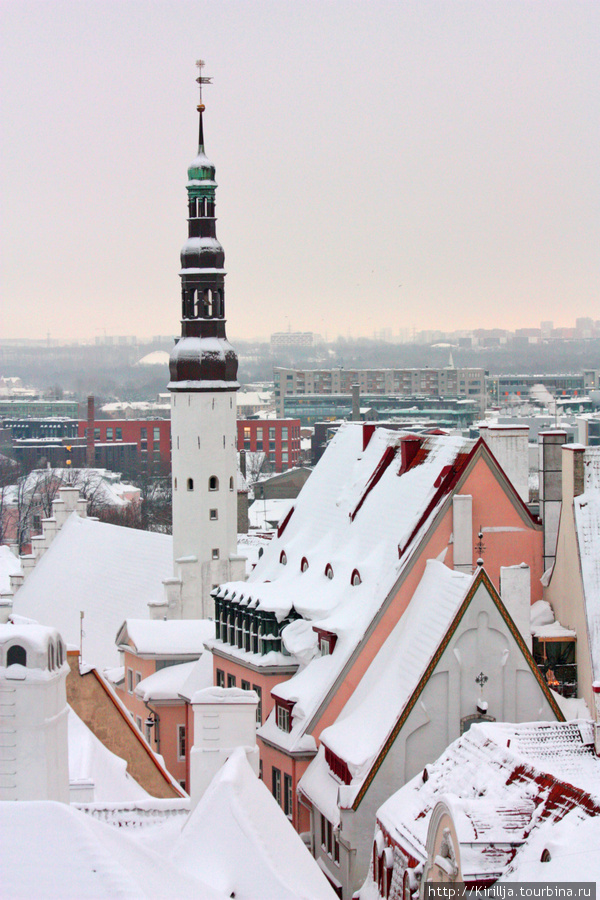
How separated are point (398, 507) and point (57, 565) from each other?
30.9 metres

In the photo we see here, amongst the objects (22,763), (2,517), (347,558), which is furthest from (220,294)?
(2,517)

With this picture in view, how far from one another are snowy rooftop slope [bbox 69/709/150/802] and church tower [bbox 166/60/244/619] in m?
29.3

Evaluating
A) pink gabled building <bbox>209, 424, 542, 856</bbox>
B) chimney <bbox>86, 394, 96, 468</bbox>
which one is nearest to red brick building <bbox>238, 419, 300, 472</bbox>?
chimney <bbox>86, 394, 96, 468</bbox>

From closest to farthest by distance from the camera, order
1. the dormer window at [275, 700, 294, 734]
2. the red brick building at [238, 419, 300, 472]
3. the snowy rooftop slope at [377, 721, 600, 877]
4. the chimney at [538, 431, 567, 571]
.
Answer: the snowy rooftop slope at [377, 721, 600, 877] → the dormer window at [275, 700, 294, 734] → the chimney at [538, 431, 567, 571] → the red brick building at [238, 419, 300, 472]

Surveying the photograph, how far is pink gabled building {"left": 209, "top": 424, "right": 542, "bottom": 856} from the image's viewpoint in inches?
1323

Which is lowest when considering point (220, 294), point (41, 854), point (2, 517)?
point (2, 517)

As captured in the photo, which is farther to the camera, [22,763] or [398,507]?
[398,507]

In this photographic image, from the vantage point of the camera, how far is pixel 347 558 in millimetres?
38031

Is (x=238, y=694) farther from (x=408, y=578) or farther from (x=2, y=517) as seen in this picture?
(x=2, y=517)

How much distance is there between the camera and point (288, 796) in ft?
111

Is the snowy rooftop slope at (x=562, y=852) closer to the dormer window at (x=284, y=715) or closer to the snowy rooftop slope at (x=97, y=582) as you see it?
the dormer window at (x=284, y=715)

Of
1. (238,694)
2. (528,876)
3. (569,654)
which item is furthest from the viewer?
(569,654)

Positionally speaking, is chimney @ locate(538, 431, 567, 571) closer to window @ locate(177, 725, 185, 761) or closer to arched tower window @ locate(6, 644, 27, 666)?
window @ locate(177, 725, 185, 761)

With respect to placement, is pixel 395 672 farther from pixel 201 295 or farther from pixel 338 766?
pixel 201 295
